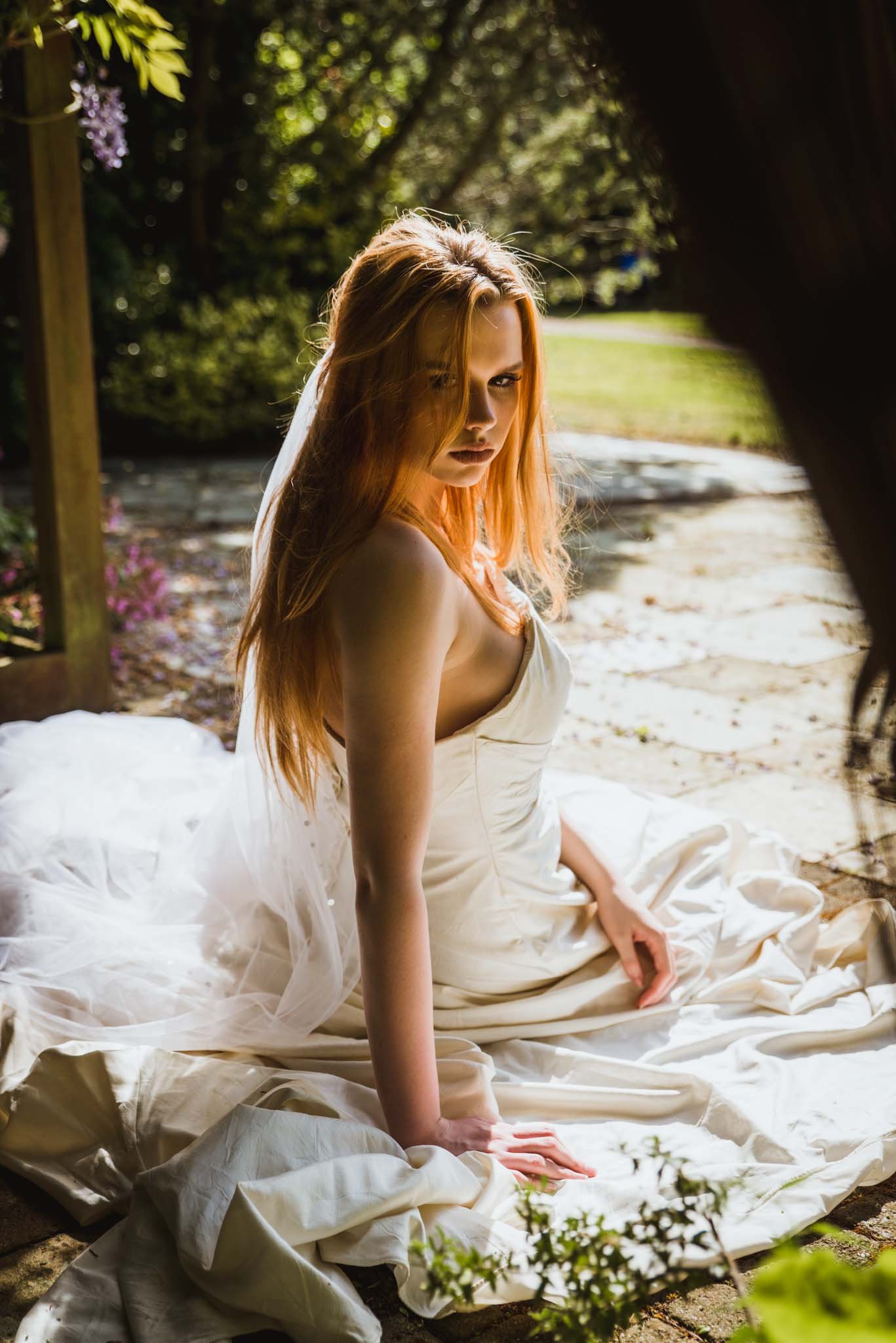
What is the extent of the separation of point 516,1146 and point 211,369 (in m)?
9.64

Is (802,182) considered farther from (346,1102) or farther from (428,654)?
(346,1102)

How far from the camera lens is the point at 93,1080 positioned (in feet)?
6.86

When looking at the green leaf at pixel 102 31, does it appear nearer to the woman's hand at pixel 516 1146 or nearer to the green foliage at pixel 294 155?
the woman's hand at pixel 516 1146

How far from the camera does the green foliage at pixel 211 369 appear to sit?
10773mm

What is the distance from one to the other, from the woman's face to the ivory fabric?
39 centimetres

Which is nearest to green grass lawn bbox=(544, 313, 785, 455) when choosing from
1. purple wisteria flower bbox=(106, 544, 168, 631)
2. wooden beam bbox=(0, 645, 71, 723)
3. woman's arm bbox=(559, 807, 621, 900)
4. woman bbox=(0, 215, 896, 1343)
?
woman bbox=(0, 215, 896, 1343)

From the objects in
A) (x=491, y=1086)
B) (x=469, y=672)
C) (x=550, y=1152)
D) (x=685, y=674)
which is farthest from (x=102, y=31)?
(x=685, y=674)

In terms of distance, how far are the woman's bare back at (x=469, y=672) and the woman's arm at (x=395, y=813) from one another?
172 mm

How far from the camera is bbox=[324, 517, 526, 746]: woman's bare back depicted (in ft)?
7.31

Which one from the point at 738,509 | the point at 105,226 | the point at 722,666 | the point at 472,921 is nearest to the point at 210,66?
the point at 105,226

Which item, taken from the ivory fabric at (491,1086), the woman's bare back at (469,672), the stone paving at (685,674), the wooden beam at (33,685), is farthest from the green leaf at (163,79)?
the wooden beam at (33,685)

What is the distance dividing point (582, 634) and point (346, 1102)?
3.98 m

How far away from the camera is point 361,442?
216cm

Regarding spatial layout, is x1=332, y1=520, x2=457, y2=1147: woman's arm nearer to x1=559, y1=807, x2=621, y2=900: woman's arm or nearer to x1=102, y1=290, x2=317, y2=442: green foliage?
x1=559, y1=807, x2=621, y2=900: woman's arm
